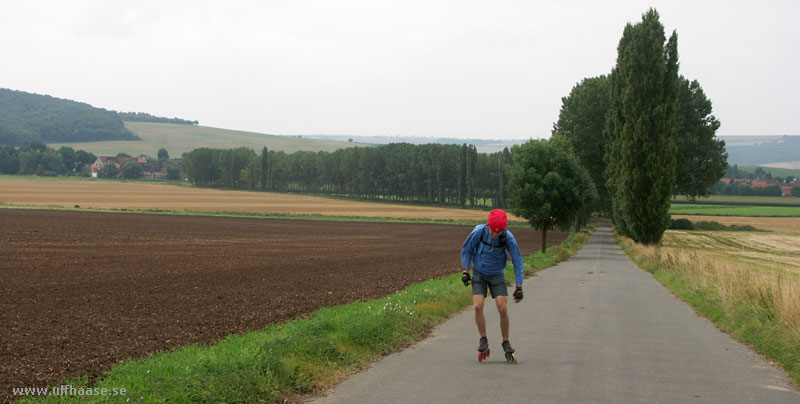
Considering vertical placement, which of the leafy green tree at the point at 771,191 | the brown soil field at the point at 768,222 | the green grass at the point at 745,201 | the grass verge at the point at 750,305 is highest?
the grass verge at the point at 750,305

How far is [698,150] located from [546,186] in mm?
26056

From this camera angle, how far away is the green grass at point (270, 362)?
7004mm

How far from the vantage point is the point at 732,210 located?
111812 millimetres

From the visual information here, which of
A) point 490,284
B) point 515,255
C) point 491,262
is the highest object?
point 515,255

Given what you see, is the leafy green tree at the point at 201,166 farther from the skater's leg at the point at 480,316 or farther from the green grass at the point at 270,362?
the skater's leg at the point at 480,316

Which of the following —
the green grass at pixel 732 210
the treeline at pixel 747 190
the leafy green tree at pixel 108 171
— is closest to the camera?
the green grass at pixel 732 210

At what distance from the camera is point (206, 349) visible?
31.8ft

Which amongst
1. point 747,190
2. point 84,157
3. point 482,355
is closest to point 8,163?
point 84,157

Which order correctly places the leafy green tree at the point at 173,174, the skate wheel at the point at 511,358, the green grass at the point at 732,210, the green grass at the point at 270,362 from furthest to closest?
the leafy green tree at the point at 173,174
the green grass at the point at 732,210
the skate wheel at the point at 511,358
the green grass at the point at 270,362

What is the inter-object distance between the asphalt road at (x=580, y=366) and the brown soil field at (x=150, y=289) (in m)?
3.54

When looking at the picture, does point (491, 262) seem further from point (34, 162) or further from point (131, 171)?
point (131, 171)

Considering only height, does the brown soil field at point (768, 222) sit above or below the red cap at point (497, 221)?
below

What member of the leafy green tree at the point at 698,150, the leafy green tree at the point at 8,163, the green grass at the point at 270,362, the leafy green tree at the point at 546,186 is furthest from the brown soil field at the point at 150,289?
the leafy green tree at the point at 8,163

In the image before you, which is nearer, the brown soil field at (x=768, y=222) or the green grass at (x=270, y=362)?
the green grass at (x=270, y=362)
